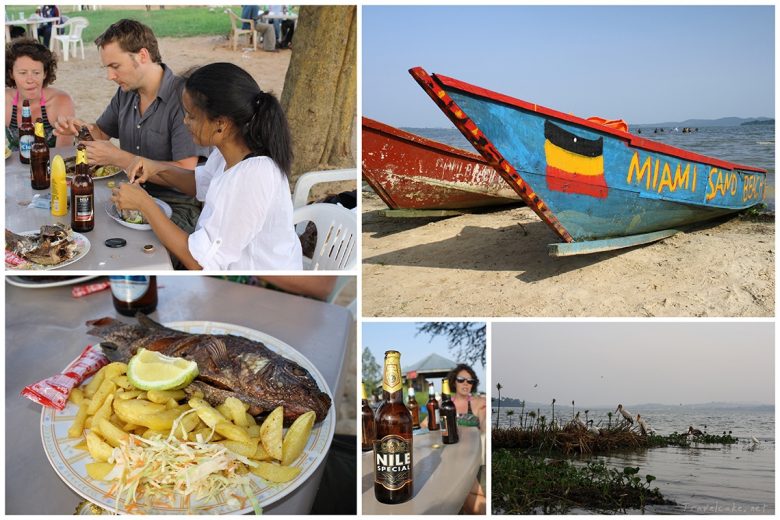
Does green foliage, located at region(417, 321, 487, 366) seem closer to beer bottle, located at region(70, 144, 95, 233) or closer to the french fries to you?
the french fries

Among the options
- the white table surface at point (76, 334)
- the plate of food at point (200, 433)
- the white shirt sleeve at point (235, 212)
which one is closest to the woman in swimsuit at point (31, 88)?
the white table surface at point (76, 334)

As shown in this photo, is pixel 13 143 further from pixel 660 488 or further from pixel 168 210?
pixel 660 488

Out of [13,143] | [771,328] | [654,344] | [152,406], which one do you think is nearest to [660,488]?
[654,344]

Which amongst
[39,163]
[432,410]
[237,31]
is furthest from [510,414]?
[237,31]

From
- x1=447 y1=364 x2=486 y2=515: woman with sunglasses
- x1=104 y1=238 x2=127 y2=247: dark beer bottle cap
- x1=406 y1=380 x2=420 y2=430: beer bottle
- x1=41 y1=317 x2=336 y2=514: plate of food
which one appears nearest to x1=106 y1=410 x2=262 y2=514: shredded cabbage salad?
x1=41 y1=317 x2=336 y2=514: plate of food

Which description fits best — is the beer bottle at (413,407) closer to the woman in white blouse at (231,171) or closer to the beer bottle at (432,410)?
the beer bottle at (432,410)

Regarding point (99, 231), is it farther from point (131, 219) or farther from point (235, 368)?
point (235, 368)
